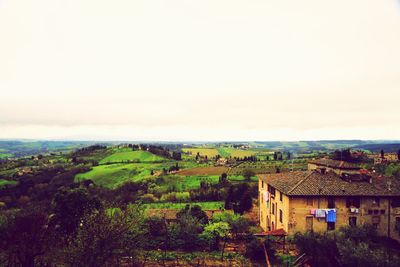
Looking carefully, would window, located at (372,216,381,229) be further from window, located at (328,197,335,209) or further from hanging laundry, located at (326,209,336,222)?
window, located at (328,197,335,209)

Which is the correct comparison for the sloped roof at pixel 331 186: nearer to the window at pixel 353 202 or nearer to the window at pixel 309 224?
the window at pixel 353 202

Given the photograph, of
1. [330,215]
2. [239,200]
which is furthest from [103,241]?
[239,200]

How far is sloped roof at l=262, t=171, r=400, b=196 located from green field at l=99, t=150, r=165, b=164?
97.3m

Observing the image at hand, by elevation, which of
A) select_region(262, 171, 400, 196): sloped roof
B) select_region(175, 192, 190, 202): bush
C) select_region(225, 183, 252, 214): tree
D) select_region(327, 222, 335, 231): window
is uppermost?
select_region(262, 171, 400, 196): sloped roof

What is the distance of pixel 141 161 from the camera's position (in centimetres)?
13462

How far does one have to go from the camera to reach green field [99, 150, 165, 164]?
5345 inches

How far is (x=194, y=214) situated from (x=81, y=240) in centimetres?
2575

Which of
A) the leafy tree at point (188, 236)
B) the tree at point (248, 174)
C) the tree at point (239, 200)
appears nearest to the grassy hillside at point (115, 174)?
the tree at point (248, 174)

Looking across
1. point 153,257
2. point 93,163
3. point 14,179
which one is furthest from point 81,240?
point 93,163

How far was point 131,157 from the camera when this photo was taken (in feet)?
460

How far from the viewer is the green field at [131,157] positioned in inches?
5345

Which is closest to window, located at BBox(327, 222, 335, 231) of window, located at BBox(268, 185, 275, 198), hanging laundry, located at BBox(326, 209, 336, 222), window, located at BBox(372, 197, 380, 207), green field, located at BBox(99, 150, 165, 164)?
hanging laundry, located at BBox(326, 209, 336, 222)

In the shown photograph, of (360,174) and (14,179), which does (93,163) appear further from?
(360,174)

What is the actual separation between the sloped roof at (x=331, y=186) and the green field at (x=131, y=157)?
319 feet
